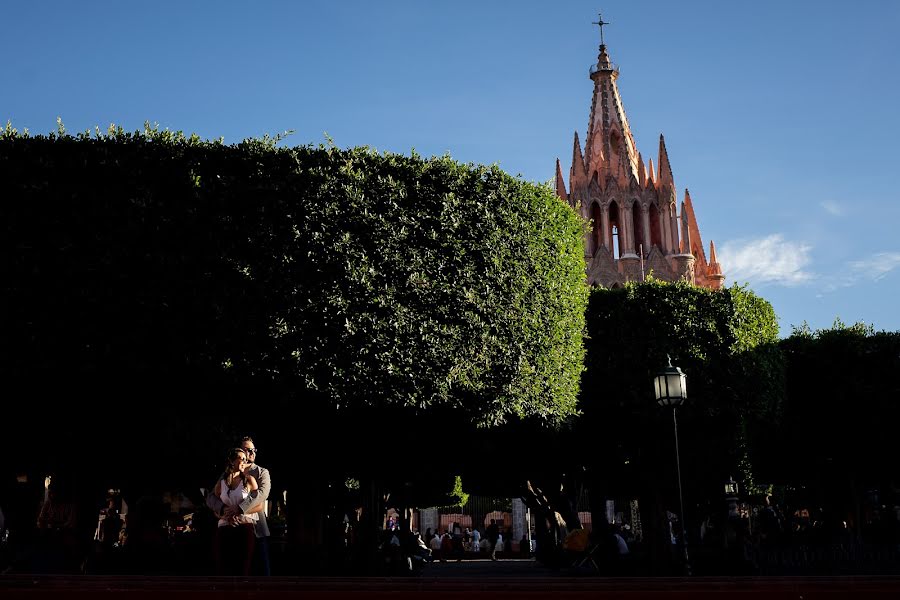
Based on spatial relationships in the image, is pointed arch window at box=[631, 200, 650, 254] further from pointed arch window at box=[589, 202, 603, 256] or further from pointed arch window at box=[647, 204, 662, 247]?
pointed arch window at box=[589, 202, 603, 256]

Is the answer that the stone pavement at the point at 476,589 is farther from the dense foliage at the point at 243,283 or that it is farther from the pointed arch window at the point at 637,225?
the pointed arch window at the point at 637,225

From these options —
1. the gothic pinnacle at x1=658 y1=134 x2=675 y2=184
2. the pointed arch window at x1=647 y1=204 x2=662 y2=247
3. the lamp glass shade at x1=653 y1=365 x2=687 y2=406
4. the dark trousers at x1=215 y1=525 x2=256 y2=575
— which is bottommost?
the dark trousers at x1=215 y1=525 x2=256 y2=575

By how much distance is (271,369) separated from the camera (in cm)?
1512

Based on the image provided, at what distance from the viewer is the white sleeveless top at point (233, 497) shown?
9898 millimetres

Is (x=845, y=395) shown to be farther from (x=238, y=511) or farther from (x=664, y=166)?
(x=664, y=166)

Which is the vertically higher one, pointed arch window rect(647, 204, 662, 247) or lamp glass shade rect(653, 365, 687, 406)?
pointed arch window rect(647, 204, 662, 247)

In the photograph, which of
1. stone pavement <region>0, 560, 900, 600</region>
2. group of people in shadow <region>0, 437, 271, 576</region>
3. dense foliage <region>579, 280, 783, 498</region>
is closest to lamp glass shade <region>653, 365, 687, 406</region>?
group of people in shadow <region>0, 437, 271, 576</region>

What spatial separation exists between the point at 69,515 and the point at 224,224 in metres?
5.62

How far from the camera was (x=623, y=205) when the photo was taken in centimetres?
7425

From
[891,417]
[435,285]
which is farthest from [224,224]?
[891,417]

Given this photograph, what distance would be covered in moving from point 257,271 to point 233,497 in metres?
6.05

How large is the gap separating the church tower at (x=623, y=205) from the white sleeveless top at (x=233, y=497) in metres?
63.9

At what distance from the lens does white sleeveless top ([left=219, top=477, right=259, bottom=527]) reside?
9898 mm

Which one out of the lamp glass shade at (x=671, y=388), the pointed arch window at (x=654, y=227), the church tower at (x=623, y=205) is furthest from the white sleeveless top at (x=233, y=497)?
the pointed arch window at (x=654, y=227)
